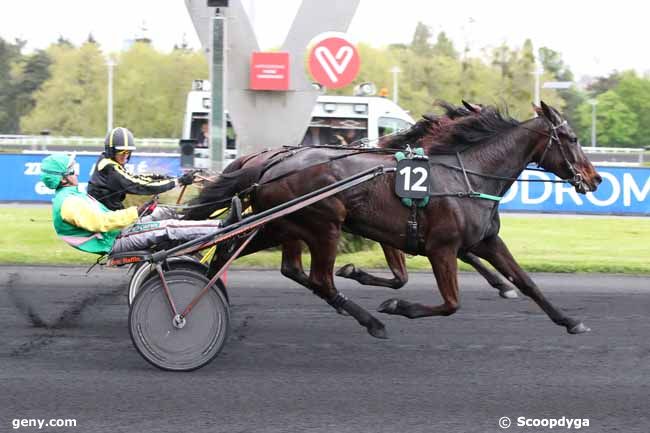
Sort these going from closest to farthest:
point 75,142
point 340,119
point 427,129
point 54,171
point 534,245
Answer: point 54,171
point 427,129
point 534,245
point 340,119
point 75,142

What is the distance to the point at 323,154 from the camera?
632 centimetres

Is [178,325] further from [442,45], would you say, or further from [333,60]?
[442,45]

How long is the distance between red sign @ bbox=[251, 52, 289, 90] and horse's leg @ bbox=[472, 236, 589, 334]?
16.5 ft

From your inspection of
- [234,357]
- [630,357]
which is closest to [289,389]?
[234,357]

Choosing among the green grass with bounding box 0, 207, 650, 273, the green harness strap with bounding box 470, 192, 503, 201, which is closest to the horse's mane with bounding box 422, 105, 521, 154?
the green harness strap with bounding box 470, 192, 503, 201

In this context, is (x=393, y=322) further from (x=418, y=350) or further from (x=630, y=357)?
(x=630, y=357)

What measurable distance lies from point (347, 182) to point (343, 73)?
552cm

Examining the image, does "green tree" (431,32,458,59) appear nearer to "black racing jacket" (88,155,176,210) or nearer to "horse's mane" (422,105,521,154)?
"horse's mane" (422,105,521,154)

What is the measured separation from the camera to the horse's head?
6.32 metres

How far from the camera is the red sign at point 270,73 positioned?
10.9 metres

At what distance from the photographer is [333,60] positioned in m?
11.1

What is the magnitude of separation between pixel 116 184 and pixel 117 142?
0.31 meters

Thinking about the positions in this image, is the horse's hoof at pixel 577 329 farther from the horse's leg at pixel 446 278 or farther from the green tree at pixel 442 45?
the green tree at pixel 442 45

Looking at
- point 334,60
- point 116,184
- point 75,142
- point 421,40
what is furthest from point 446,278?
point 421,40
